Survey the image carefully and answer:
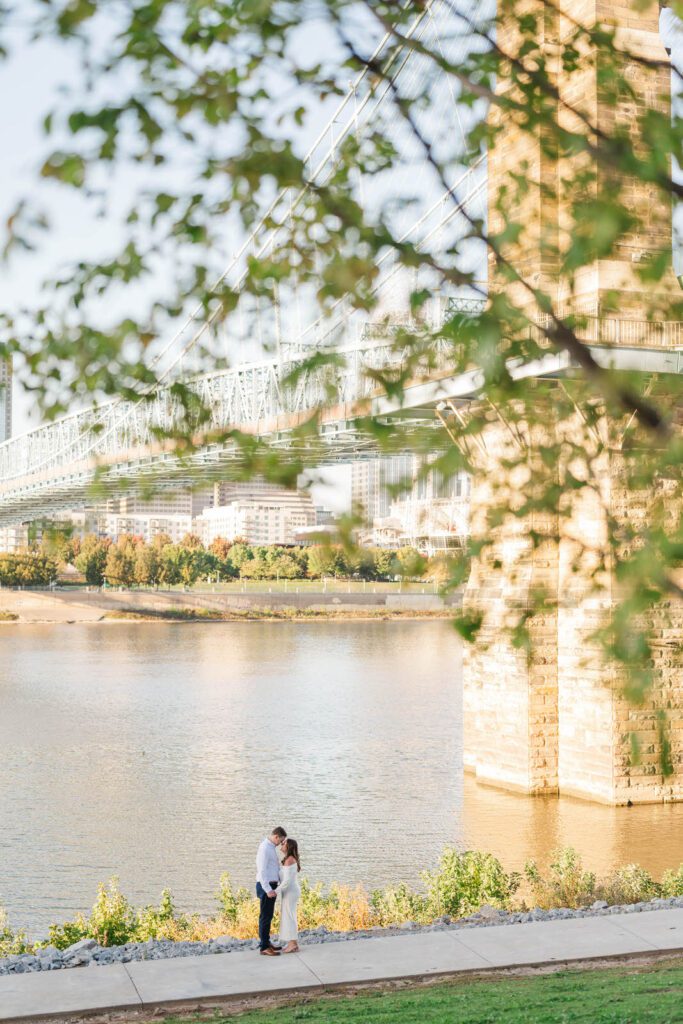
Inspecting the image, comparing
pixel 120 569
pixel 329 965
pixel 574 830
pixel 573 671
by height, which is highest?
pixel 120 569

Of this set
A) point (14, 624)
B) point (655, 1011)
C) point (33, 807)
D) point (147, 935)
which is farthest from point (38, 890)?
point (14, 624)

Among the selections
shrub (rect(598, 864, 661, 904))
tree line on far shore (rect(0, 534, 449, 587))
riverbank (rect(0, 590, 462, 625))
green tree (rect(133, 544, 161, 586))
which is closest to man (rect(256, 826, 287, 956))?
shrub (rect(598, 864, 661, 904))

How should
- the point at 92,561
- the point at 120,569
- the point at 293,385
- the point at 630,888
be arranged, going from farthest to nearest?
the point at 92,561
the point at 120,569
the point at 630,888
the point at 293,385

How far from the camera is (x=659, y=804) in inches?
794

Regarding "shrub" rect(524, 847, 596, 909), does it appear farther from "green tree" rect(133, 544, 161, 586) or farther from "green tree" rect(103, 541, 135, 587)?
"green tree" rect(103, 541, 135, 587)

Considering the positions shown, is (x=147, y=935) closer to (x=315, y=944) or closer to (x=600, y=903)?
(x=315, y=944)

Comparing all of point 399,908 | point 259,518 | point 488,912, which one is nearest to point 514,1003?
point 488,912

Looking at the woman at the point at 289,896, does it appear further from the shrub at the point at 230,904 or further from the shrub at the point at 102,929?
the shrub at the point at 230,904

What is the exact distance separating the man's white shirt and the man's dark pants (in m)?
0.04

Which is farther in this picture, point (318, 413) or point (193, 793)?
point (193, 793)

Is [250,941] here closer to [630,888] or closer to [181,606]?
[630,888]

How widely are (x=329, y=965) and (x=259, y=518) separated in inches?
5262

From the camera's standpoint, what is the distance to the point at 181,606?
91250 mm

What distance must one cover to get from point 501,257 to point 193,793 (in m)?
19.7
